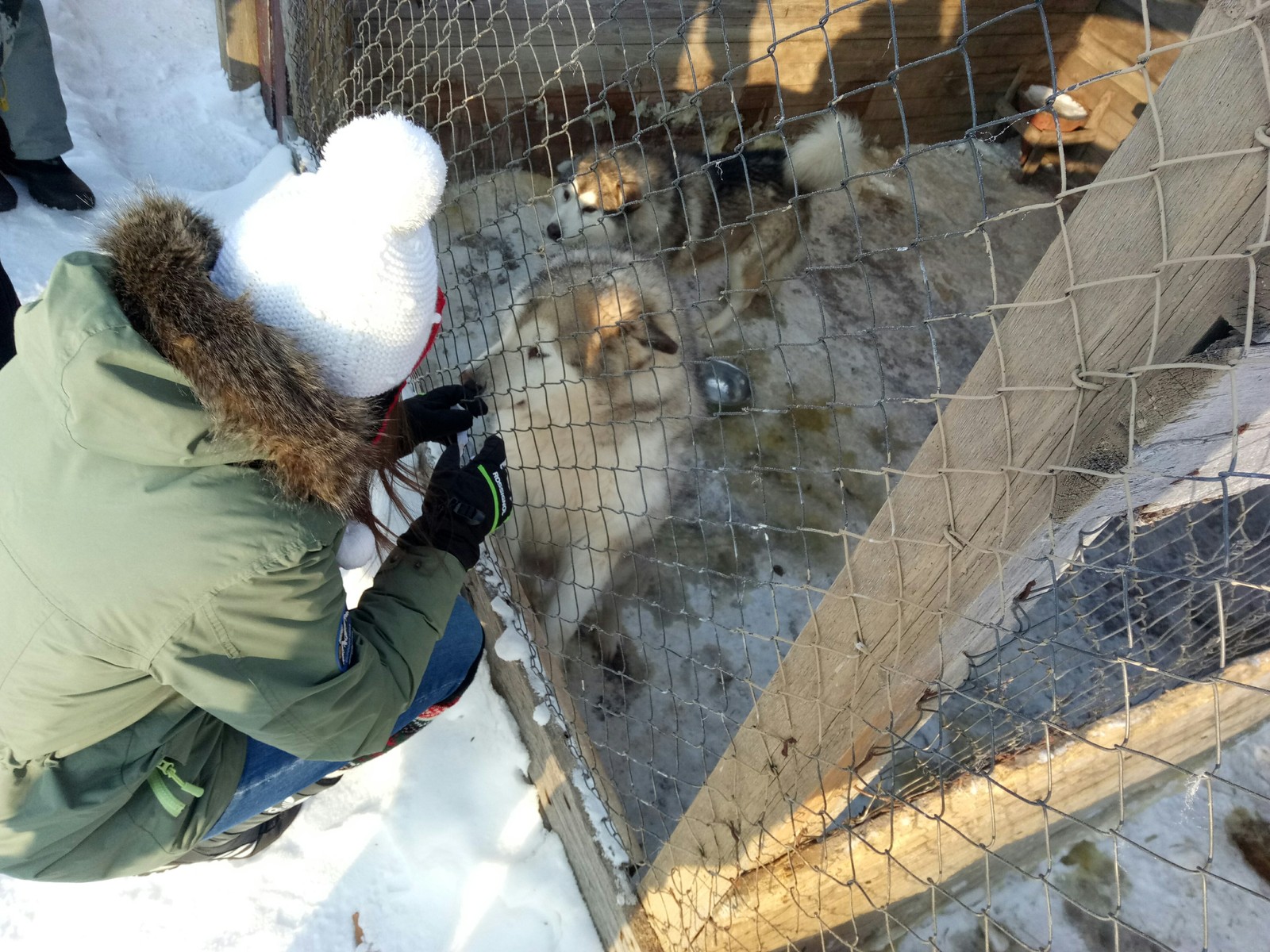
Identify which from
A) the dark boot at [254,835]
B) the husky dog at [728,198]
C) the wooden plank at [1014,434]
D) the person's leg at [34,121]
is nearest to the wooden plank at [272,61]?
the person's leg at [34,121]

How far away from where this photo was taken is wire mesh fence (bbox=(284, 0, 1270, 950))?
2.66ft

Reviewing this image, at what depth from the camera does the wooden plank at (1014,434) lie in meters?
0.68

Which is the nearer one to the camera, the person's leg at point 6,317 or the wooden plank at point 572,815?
the wooden plank at point 572,815

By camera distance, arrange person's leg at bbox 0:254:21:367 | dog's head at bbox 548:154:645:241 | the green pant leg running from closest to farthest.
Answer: person's leg at bbox 0:254:21:367 → the green pant leg → dog's head at bbox 548:154:645:241

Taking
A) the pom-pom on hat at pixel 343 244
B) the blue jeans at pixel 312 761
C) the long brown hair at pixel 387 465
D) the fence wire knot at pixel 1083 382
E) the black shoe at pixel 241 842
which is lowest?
the black shoe at pixel 241 842

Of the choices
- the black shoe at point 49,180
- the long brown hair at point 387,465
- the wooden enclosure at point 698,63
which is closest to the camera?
the long brown hair at point 387,465

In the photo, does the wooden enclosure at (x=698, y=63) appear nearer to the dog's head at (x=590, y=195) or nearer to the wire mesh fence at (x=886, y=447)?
the wire mesh fence at (x=886, y=447)

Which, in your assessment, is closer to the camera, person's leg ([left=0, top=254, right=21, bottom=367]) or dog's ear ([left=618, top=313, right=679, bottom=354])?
person's leg ([left=0, top=254, right=21, bottom=367])

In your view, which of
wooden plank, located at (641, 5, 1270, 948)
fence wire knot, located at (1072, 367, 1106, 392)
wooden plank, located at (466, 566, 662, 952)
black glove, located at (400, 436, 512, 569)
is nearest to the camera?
wooden plank, located at (641, 5, 1270, 948)

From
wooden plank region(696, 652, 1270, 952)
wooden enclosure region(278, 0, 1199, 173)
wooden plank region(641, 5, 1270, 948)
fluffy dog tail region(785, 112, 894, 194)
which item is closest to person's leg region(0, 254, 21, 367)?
wooden enclosure region(278, 0, 1199, 173)

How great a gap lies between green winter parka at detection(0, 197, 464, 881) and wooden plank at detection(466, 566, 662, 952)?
2.78 feet

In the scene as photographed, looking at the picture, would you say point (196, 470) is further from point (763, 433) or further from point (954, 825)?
point (763, 433)

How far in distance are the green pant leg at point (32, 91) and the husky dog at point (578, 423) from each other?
1.78 metres

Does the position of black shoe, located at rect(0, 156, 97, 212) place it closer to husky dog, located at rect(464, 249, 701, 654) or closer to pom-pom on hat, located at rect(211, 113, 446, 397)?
husky dog, located at rect(464, 249, 701, 654)
